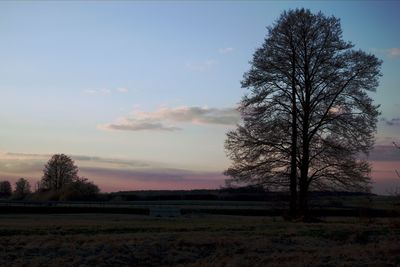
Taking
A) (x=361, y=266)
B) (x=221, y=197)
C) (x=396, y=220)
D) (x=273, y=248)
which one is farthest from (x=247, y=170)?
(x=221, y=197)

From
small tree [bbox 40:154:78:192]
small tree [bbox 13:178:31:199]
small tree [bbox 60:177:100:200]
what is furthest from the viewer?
small tree [bbox 13:178:31:199]

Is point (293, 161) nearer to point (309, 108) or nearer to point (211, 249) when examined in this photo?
point (309, 108)

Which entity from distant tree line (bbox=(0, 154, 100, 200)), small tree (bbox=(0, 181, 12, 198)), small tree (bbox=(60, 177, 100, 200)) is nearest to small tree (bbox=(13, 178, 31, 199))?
distant tree line (bbox=(0, 154, 100, 200))

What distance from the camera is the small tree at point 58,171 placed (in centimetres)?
12681

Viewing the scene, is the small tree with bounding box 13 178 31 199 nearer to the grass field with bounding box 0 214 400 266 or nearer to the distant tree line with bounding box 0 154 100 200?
the distant tree line with bounding box 0 154 100 200

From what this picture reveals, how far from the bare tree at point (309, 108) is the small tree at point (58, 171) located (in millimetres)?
96770

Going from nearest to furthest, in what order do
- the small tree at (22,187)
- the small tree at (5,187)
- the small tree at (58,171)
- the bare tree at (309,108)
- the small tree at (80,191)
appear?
the bare tree at (309,108) < the small tree at (80,191) < the small tree at (58,171) < the small tree at (22,187) < the small tree at (5,187)

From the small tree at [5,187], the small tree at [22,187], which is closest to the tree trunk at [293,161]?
the small tree at [22,187]

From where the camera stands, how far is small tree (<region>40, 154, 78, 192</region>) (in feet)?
416

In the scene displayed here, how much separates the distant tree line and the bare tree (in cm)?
7715

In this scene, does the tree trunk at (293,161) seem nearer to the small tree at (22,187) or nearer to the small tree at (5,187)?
the small tree at (22,187)

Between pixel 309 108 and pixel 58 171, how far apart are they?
102 meters

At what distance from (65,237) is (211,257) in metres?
5.67

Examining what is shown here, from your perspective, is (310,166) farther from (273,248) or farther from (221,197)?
(221,197)
